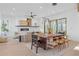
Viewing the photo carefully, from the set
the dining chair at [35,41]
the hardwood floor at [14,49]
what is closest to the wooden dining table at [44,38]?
the dining chair at [35,41]

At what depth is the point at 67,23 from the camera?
1526 millimetres

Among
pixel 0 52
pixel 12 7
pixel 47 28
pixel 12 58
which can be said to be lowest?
pixel 12 58

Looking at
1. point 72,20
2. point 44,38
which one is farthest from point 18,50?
point 72,20

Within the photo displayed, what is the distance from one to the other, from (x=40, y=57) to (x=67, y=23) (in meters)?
0.74

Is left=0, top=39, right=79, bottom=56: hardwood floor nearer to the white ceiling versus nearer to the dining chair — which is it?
the dining chair

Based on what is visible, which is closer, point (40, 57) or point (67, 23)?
point (67, 23)

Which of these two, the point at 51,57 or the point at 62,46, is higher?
the point at 62,46

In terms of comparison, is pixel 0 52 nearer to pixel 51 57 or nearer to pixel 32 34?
pixel 32 34

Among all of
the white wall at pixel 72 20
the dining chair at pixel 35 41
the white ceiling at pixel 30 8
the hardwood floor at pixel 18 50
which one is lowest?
the hardwood floor at pixel 18 50

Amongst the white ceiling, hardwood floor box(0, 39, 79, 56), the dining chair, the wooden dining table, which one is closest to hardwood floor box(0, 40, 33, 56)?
hardwood floor box(0, 39, 79, 56)

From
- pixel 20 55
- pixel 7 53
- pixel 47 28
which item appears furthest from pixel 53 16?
pixel 7 53

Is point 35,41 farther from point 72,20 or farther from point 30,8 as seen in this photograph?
point 72,20

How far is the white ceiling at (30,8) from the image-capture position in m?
1.54

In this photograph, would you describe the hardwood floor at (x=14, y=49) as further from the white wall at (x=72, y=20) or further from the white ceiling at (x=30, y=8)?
the white wall at (x=72, y=20)
